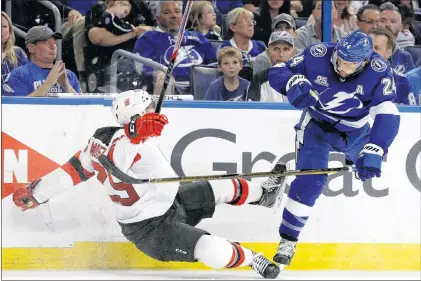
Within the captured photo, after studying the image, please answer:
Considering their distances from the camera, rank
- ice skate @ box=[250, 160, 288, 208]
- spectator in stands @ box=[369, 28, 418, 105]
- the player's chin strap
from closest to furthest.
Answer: the player's chin strap → ice skate @ box=[250, 160, 288, 208] → spectator in stands @ box=[369, 28, 418, 105]

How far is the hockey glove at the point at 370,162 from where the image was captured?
543 centimetres

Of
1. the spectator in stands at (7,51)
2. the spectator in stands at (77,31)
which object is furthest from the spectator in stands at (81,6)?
the spectator in stands at (7,51)

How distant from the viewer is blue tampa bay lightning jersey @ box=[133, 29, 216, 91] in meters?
6.21

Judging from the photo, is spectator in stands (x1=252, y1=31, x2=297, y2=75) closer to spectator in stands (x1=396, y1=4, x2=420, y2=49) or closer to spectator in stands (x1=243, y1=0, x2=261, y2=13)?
spectator in stands (x1=243, y1=0, x2=261, y2=13)

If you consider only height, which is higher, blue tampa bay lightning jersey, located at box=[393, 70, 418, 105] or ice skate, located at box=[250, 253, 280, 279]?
blue tampa bay lightning jersey, located at box=[393, 70, 418, 105]

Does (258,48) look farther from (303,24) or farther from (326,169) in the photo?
(326,169)

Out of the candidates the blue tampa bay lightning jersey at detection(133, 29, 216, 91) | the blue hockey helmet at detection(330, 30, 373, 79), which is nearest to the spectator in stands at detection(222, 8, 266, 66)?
the blue tampa bay lightning jersey at detection(133, 29, 216, 91)

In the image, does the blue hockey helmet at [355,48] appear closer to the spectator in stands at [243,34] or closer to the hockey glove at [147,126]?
the spectator in stands at [243,34]

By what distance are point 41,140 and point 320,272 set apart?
5.82 feet

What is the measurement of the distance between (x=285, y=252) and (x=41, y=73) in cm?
173

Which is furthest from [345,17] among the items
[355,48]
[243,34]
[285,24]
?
[355,48]

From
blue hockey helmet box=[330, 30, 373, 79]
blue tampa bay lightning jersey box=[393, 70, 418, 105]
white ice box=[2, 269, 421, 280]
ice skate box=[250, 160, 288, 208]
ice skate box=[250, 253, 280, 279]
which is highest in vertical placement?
blue hockey helmet box=[330, 30, 373, 79]

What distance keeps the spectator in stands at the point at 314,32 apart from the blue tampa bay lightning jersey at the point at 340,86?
0.53 m

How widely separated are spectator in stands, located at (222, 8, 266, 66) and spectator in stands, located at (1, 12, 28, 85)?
126 cm
